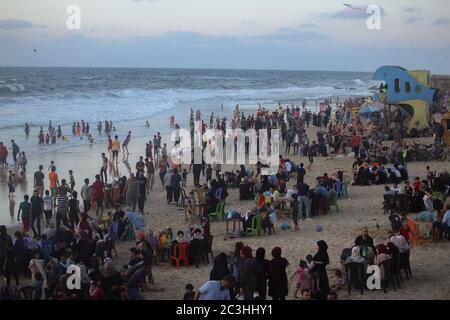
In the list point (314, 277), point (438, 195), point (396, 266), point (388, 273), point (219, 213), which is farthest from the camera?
point (219, 213)

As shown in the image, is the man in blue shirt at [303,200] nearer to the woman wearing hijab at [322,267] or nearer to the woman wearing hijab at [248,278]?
the woman wearing hijab at [322,267]

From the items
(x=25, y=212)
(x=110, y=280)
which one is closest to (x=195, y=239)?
(x=110, y=280)

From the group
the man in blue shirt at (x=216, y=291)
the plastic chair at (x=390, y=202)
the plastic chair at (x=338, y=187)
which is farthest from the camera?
the plastic chair at (x=338, y=187)

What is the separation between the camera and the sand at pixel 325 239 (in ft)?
32.0

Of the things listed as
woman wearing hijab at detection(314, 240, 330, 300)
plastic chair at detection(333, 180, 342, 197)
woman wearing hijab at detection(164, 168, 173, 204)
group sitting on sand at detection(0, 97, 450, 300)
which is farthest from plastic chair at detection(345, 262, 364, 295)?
woman wearing hijab at detection(164, 168, 173, 204)

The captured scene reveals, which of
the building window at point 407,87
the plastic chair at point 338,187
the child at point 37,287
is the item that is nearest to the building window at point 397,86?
the building window at point 407,87

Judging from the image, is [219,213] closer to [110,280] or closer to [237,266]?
[237,266]

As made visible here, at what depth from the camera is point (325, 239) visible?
493 inches

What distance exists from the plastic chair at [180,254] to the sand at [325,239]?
17 centimetres

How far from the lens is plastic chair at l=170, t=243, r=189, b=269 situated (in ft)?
36.6

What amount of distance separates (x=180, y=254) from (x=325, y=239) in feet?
10.3

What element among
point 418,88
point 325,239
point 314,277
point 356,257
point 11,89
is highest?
point 11,89
